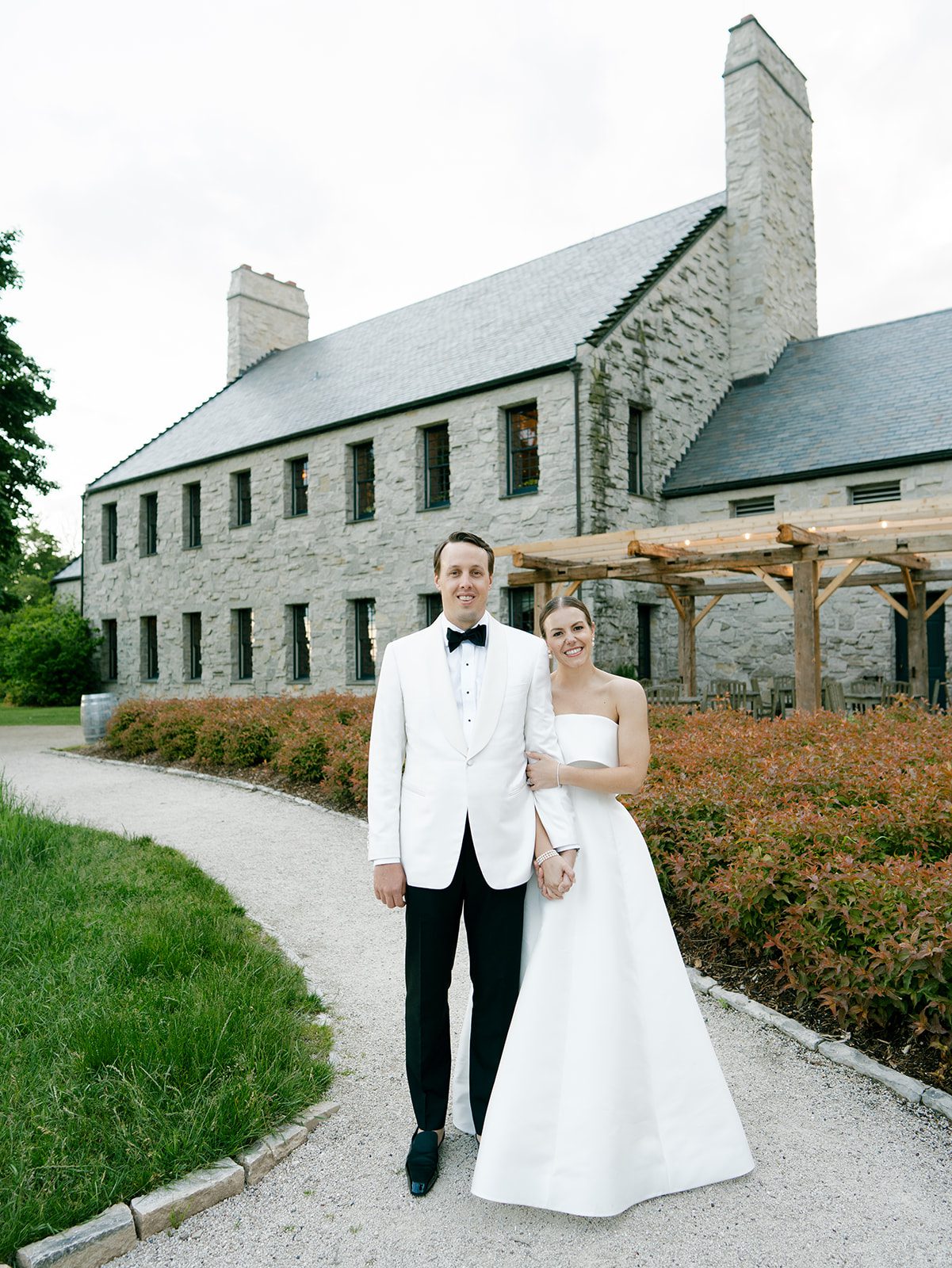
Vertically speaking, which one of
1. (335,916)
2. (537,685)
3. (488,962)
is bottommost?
(335,916)

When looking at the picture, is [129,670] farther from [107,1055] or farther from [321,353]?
[107,1055]

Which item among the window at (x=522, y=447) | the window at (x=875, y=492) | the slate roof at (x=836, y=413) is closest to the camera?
the window at (x=875, y=492)

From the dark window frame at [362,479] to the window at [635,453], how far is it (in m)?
5.83

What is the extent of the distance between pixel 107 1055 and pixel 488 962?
63.2 inches

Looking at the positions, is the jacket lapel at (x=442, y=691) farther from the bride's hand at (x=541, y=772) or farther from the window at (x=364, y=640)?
the window at (x=364, y=640)

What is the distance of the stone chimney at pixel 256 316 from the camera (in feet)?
93.9

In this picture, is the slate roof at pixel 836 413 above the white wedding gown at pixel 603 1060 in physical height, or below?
above

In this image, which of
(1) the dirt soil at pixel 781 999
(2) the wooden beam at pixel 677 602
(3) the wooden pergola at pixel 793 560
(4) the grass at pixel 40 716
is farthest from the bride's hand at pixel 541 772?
(4) the grass at pixel 40 716

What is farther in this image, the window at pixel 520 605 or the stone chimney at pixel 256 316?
the stone chimney at pixel 256 316

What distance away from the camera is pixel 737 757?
7.10 metres

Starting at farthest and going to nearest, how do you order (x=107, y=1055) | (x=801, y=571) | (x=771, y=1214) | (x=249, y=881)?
(x=801, y=571) → (x=249, y=881) → (x=107, y=1055) → (x=771, y=1214)

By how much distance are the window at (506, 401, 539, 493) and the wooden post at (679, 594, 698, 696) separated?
144 inches

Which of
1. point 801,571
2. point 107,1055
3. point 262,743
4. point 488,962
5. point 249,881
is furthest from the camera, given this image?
point 262,743

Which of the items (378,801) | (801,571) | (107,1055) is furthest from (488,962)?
(801,571)
